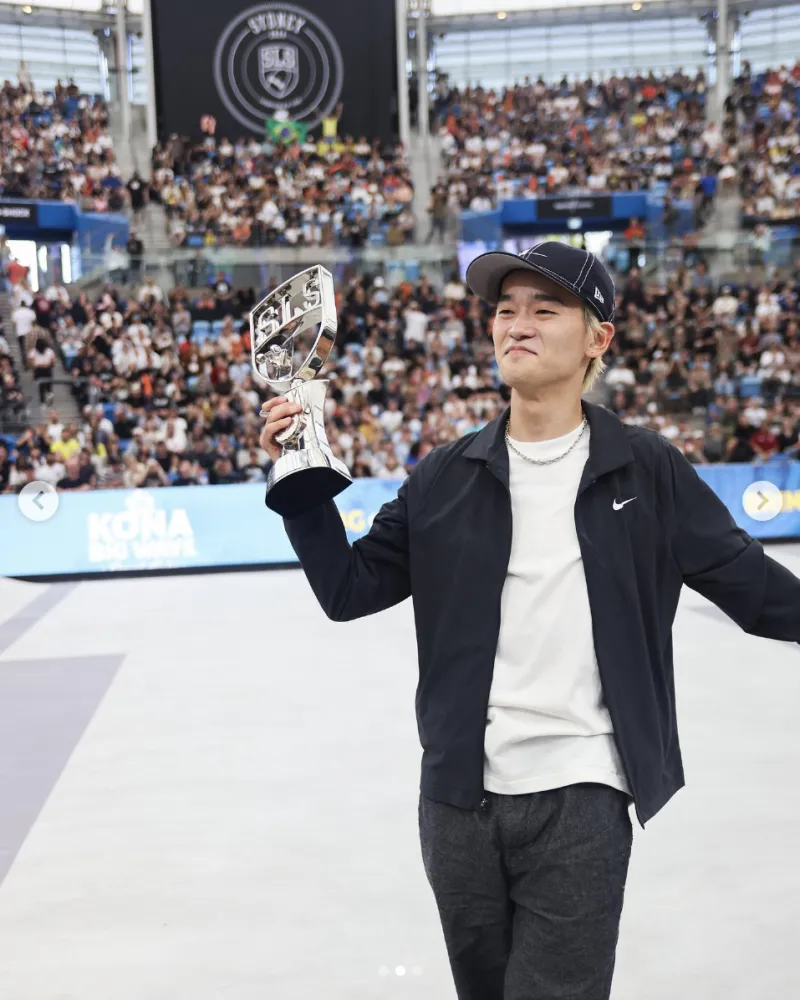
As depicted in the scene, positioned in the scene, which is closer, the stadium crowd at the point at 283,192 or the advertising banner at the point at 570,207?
the stadium crowd at the point at 283,192

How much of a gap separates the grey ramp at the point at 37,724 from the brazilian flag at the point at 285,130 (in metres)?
17.6

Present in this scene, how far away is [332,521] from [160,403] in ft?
43.4

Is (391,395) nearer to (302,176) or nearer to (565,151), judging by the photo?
(302,176)

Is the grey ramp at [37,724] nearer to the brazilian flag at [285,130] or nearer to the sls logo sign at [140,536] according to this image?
the sls logo sign at [140,536]

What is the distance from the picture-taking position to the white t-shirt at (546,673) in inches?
74.2

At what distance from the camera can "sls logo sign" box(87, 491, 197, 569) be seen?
1264cm

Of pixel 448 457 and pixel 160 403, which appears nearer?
pixel 448 457

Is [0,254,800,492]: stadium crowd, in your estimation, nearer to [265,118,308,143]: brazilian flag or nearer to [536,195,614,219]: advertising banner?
[536,195,614,219]: advertising banner

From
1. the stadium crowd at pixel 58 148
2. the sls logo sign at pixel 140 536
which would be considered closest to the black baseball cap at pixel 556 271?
the sls logo sign at pixel 140 536

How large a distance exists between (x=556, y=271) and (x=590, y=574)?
54 cm

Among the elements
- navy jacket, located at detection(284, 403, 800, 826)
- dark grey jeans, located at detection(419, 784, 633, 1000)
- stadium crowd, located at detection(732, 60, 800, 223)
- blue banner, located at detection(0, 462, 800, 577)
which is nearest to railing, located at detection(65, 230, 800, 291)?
stadium crowd, located at detection(732, 60, 800, 223)

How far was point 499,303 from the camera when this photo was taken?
6.78 feet

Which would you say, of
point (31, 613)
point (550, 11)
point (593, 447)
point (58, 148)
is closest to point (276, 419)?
point (593, 447)

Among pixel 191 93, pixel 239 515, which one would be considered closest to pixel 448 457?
pixel 239 515
